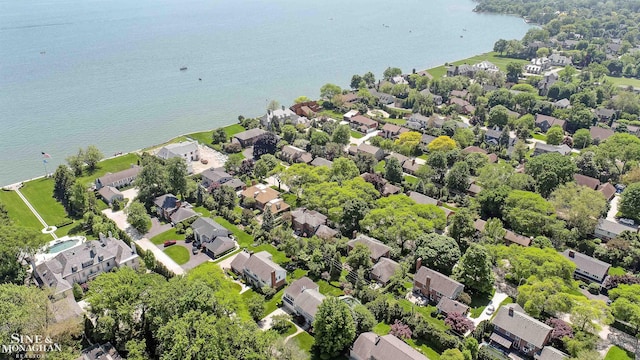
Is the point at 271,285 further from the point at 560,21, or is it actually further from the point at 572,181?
the point at 560,21

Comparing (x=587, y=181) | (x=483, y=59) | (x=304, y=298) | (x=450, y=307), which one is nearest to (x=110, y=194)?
(x=304, y=298)

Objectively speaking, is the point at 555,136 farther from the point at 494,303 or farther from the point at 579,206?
the point at 494,303

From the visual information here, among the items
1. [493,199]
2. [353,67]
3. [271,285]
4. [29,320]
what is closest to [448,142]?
[493,199]

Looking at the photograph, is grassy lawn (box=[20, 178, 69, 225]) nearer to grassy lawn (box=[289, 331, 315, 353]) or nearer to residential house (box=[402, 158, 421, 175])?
grassy lawn (box=[289, 331, 315, 353])

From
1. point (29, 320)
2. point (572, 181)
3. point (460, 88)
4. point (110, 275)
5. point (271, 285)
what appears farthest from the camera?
point (460, 88)

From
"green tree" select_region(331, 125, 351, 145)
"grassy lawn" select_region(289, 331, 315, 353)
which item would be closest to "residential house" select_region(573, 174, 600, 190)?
"green tree" select_region(331, 125, 351, 145)
